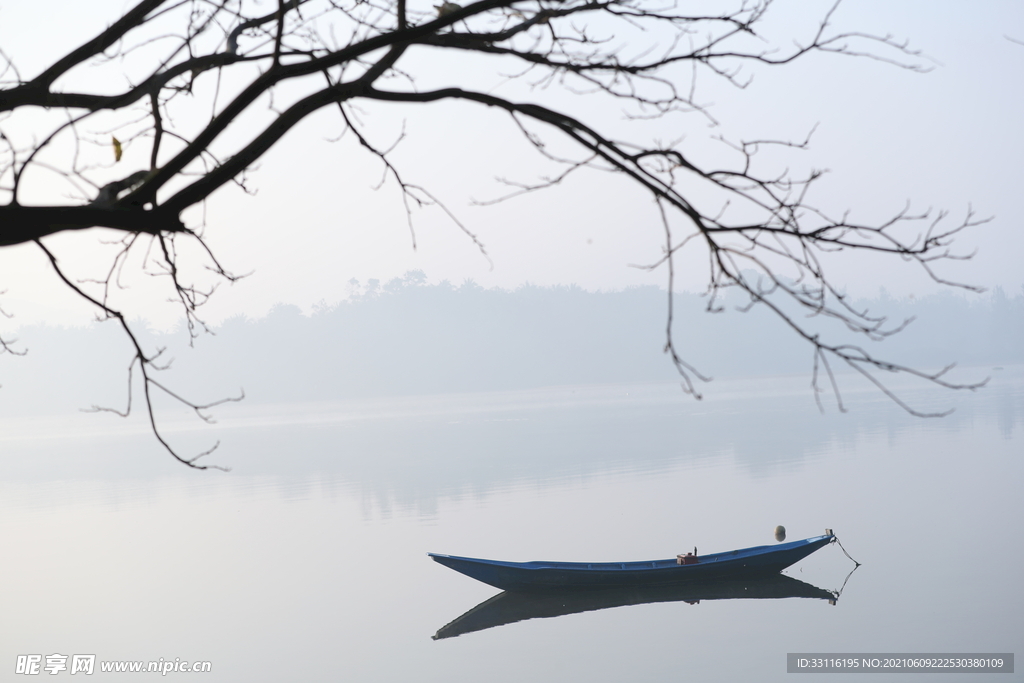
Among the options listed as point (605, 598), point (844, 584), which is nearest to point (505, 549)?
point (605, 598)

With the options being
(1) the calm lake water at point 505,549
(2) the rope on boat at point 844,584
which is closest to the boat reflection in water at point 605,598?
(2) the rope on boat at point 844,584

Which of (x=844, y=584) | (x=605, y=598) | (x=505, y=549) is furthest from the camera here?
(x=505, y=549)

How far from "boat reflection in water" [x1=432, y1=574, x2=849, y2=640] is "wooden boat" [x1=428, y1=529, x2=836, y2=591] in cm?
21

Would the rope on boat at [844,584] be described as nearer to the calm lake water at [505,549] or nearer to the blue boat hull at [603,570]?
the calm lake water at [505,549]

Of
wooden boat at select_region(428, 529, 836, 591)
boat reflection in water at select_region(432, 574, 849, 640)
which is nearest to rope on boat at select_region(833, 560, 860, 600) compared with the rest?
boat reflection in water at select_region(432, 574, 849, 640)

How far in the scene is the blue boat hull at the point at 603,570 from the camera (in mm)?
12156

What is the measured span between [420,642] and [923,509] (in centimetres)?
1187

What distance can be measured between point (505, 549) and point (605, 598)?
4.00 m

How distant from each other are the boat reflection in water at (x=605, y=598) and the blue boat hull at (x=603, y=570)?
8.0 inches

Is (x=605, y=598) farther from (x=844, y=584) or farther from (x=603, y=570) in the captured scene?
(x=844, y=584)

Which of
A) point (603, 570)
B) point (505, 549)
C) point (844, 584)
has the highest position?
point (603, 570)

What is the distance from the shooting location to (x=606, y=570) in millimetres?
12102

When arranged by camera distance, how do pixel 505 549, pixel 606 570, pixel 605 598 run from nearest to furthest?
A: 1. pixel 606 570
2. pixel 605 598
3. pixel 505 549

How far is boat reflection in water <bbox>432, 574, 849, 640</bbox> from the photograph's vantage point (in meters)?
12.5
